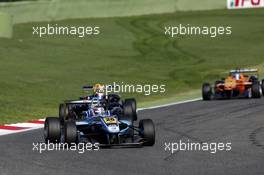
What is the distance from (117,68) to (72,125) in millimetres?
17886

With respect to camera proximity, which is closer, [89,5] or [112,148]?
[112,148]

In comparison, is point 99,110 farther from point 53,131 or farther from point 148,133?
point 148,133

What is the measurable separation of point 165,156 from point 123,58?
2175 cm

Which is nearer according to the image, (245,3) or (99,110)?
(99,110)

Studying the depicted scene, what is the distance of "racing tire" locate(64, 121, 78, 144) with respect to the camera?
1275 centimetres

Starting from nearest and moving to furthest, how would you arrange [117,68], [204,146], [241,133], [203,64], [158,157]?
[158,157] < [204,146] < [241,133] < [117,68] < [203,64]

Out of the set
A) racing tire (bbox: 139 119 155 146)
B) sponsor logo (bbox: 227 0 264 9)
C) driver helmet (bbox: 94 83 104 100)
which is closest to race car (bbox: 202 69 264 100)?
driver helmet (bbox: 94 83 104 100)

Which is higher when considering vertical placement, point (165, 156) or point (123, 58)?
point (123, 58)

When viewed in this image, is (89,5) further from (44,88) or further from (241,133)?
(241,133)

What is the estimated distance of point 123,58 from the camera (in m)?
33.3

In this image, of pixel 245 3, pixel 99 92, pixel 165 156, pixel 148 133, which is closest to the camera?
pixel 165 156

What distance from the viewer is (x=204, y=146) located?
41.9ft

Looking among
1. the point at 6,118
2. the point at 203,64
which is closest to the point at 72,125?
the point at 6,118

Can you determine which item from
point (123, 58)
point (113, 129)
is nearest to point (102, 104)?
point (113, 129)
